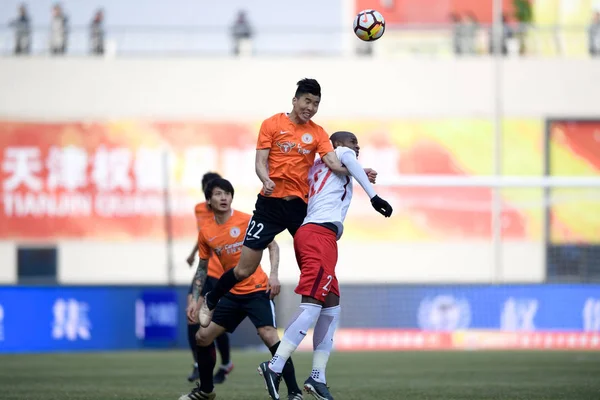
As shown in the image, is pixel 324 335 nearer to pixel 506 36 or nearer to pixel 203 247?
pixel 203 247

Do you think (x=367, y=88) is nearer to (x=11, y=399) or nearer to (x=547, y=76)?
(x=547, y=76)

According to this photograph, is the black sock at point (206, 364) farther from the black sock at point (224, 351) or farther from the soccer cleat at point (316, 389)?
the black sock at point (224, 351)

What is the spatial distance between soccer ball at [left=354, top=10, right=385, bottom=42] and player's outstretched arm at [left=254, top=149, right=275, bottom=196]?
5.64 ft

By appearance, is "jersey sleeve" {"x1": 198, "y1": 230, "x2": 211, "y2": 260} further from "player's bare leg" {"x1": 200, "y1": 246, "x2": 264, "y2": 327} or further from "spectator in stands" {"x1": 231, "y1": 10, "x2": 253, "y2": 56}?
"spectator in stands" {"x1": 231, "y1": 10, "x2": 253, "y2": 56}

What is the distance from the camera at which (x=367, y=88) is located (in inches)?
1387

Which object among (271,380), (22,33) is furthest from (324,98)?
(271,380)

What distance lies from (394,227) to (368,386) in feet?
74.5

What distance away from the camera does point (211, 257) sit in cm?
1214

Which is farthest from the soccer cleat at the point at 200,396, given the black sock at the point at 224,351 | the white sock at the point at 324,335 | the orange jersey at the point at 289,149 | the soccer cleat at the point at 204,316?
the black sock at the point at 224,351

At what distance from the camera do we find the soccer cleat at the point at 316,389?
8.58 meters

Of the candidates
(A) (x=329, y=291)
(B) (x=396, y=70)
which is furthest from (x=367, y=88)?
(A) (x=329, y=291)

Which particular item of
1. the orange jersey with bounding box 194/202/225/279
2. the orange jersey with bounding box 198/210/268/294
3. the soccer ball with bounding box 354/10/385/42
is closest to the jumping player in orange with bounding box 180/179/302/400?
the orange jersey with bounding box 198/210/268/294

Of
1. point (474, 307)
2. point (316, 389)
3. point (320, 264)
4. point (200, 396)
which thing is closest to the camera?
point (316, 389)

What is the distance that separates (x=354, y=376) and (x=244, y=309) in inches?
168
